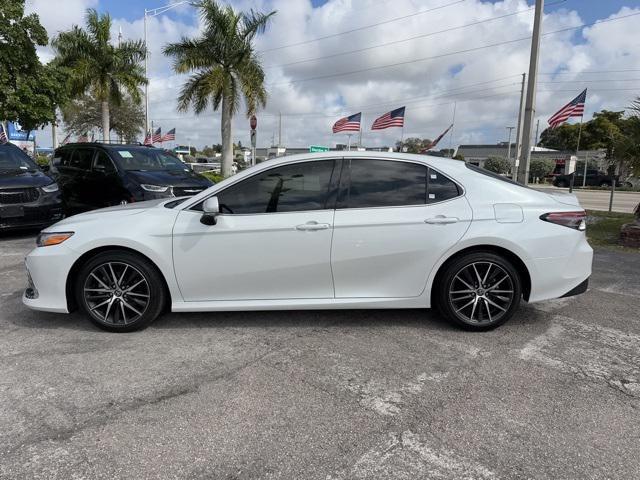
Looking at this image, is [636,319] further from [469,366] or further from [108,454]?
[108,454]

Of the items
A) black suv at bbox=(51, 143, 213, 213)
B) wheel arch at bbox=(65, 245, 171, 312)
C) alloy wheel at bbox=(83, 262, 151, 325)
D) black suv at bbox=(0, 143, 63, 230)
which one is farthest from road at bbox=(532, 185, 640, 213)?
alloy wheel at bbox=(83, 262, 151, 325)

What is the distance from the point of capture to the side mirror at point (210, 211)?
4086 millimetres

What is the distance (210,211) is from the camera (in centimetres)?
409

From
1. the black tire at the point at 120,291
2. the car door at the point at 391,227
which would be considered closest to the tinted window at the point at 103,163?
the black tire at the point at 120,291

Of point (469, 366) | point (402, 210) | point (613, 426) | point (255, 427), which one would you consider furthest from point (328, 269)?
point (613, 426)

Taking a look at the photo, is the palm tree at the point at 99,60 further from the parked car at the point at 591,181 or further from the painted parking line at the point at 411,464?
the parked car at the point at 591,181

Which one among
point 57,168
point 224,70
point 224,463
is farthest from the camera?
point 224,70

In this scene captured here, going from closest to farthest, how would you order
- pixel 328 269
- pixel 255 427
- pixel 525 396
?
pixel 255 427 < pixel 525 396 < pixel 328 269

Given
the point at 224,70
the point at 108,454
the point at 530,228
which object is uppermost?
the point at 224,70

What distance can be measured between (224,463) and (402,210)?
249 cm

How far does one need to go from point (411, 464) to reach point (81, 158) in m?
10.1

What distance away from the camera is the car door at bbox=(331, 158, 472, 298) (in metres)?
4.21

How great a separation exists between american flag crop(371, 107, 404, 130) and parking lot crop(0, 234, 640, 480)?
1582cm

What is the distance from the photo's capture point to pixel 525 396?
327 cm
